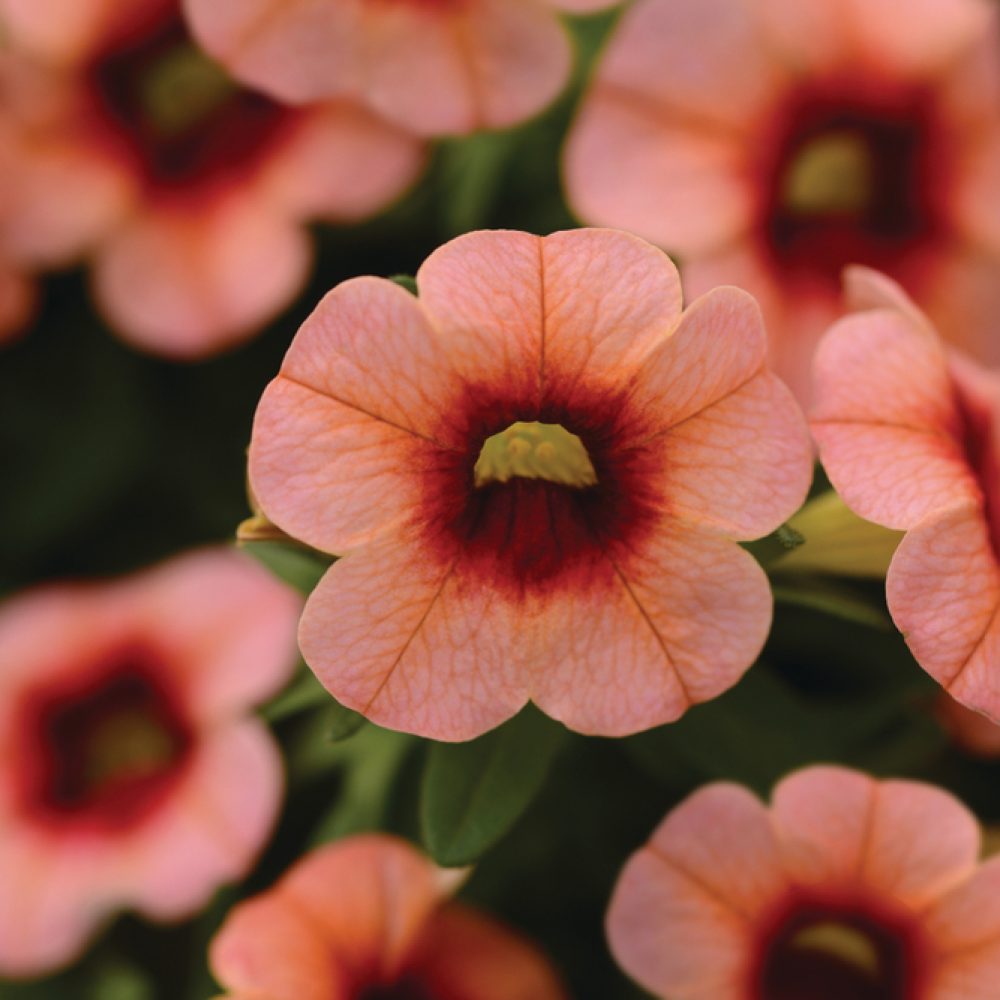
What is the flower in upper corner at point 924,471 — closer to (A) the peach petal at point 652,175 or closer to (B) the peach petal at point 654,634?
(B) the peach petal at point 654,634

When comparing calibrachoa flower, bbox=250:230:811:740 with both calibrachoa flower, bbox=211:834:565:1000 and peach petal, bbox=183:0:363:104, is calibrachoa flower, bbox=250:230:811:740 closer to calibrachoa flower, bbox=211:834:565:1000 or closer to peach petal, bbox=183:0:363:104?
calibrachoa flower, bbox=211:834:565:1000

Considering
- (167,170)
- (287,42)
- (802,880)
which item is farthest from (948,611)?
(167,170)

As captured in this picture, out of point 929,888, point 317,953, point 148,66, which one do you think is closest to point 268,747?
point 317,953

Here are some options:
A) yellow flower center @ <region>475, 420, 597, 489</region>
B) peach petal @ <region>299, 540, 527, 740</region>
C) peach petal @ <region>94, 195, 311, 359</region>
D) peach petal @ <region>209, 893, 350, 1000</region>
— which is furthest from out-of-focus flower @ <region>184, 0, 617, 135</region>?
peach petal @ <region>209, 893, 350, 1000</region>

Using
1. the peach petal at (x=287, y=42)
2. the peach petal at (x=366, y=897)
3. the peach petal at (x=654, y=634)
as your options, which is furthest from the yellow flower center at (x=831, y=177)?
the peach petal at (x=366, y=897)

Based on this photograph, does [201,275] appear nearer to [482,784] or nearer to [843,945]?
[482,784]
